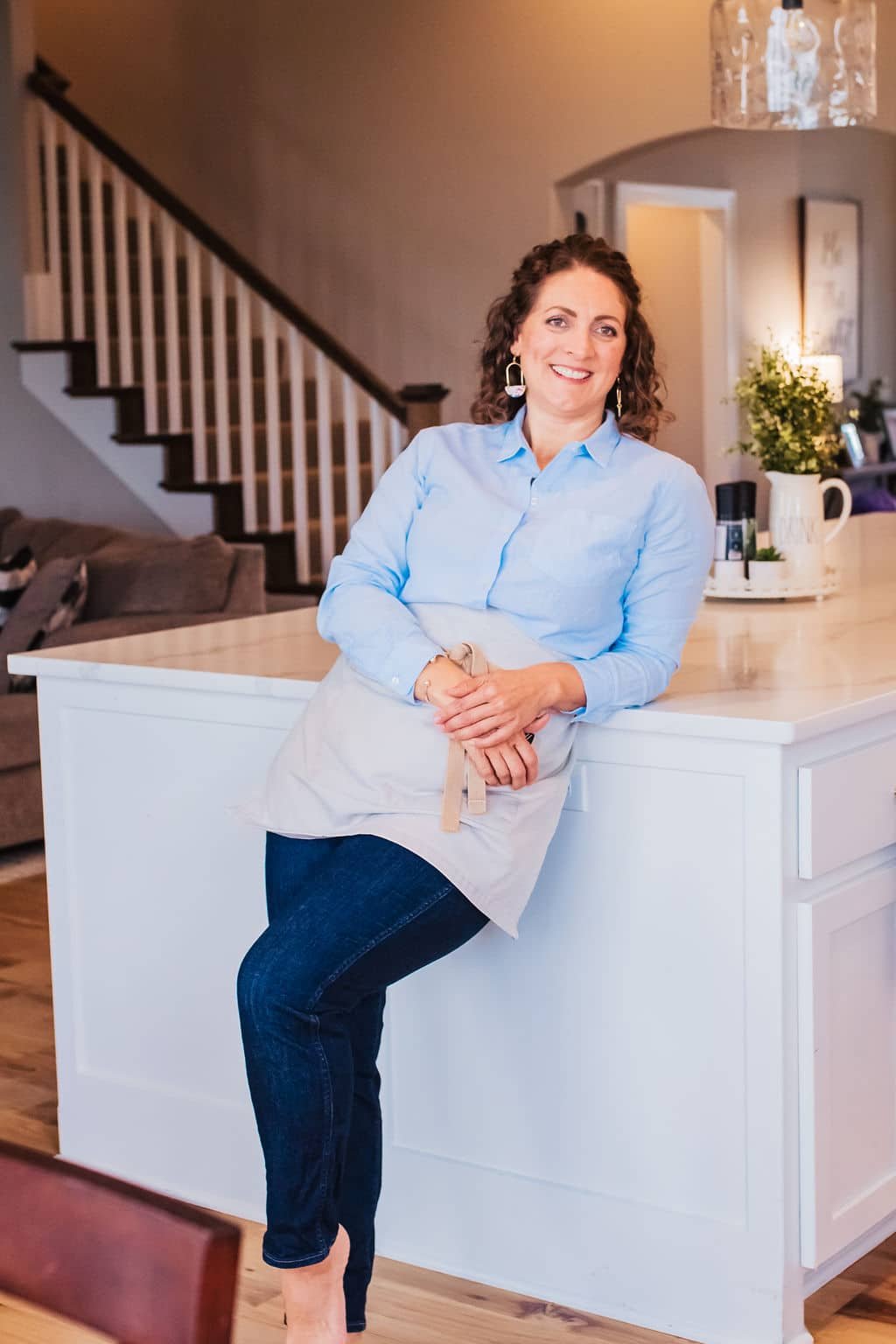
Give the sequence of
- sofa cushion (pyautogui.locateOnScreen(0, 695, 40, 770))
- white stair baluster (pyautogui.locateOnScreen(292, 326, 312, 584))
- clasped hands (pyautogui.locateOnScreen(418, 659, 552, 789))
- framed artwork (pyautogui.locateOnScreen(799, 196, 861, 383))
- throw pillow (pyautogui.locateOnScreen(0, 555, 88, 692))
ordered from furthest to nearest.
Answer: framed artwork (pyautogui.locateOnScreen(799, 196, 861, 383)) < white stair baluster (pyautogui.locateOnScreen(292, 326, 312, 584)) < throw pillow (pyautogui.locateOnScreen(0, 555, 88, 692)) < sofa cushion (pyautogui.locateOnScreen(0, 695, 40, 770)) < clasped hands (pyautogui.locateOnScreen(418, 659, 552, 789))

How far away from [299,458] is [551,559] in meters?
4.97

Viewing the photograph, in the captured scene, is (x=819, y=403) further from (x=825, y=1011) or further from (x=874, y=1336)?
(x=874, y=1336)

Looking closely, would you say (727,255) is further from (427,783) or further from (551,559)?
(427,783)

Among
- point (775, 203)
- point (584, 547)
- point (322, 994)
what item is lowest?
point (322, 994)

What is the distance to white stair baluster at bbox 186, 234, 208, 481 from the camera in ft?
23.4

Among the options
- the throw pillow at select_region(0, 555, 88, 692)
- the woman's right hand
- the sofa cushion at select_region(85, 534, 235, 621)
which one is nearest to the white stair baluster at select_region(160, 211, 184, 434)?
the sofa cushion at select_region(85, 534, 235, 621)

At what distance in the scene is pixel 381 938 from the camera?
193 centimetres

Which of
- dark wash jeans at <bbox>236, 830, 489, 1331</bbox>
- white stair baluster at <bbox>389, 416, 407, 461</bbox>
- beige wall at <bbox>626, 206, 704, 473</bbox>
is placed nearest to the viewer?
dark wash jeans at <bbox>236, 830, 489, 1331</bbox>

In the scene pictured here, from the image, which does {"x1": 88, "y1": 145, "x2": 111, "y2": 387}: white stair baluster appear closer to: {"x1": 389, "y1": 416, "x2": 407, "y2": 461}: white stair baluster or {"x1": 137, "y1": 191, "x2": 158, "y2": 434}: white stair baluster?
{"x1": 137, "y1": 191, "x2": 158, "y2": 434}: white stair baluster

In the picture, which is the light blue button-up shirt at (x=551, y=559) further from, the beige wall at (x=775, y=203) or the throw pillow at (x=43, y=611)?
the beige wall at (x=775, y=203)

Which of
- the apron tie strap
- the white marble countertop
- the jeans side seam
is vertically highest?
the white marble countertop

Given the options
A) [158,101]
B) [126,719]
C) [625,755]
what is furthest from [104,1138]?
[158,101]

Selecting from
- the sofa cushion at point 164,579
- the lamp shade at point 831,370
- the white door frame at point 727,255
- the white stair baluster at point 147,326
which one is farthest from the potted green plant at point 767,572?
the white door frame at point 727,255

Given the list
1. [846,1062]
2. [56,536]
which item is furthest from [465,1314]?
[56,536]
